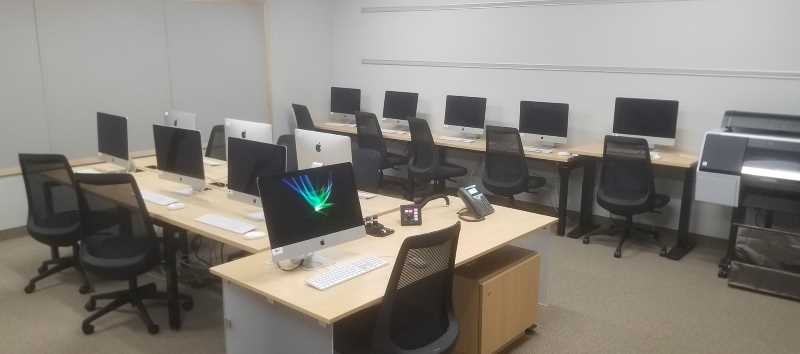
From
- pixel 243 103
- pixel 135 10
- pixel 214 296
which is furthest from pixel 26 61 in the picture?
pixel 214 296

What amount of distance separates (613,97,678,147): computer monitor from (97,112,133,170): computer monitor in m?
4.13

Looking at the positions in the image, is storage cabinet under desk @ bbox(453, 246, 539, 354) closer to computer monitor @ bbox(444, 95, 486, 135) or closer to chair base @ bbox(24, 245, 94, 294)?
chair base @ bbox(24, 245, 94, 294)

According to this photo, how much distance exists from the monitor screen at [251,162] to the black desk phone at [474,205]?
1057 millimetres

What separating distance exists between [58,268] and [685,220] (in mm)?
4928

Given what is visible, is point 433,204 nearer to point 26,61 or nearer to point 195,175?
point 195,175

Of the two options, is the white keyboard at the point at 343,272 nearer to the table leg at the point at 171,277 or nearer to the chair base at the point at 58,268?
the table leg at the point at 171,277

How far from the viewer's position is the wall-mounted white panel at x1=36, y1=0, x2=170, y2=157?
546 cm

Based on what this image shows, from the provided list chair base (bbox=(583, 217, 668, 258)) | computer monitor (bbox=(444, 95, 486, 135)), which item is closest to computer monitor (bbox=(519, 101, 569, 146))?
computer monitor (bbox=(444, 95, 486, 135))

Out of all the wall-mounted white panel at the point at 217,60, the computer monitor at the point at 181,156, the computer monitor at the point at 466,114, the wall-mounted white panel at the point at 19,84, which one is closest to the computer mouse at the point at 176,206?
the computer monitor at the point at 181,156

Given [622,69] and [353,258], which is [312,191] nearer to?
[353,258]

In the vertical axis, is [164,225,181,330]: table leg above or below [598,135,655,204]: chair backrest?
below

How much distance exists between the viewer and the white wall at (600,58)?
490cm

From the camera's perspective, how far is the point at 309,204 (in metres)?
2.70

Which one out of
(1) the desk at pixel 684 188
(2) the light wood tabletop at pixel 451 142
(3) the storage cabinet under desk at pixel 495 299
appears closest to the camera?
(3) the storage cabinet under desk at pixel 495 299
